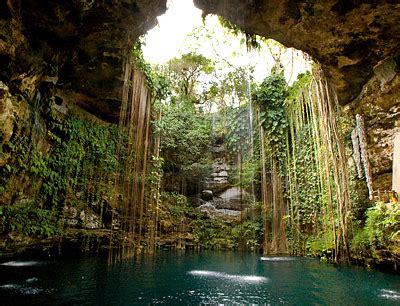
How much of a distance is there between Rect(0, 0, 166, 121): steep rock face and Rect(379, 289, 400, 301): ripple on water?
6689 mm

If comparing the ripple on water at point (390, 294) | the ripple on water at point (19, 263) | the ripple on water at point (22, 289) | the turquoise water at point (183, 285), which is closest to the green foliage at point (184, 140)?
the turquoise water at point (183, 285)

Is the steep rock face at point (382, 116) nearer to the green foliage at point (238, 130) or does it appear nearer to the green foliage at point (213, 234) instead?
the green foliage at point (238, 130)

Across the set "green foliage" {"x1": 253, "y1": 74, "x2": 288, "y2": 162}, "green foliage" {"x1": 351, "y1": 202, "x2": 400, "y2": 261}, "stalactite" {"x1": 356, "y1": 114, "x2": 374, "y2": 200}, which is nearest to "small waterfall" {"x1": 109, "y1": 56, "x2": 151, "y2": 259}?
"green foliage" {"x1": 253, "y1": 74, "x2": 288, "y2": 162}

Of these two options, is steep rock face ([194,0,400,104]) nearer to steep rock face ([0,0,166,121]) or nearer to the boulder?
steep rock face ([0,0,166,121])

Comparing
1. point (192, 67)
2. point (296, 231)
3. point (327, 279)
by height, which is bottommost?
point (327, 279)

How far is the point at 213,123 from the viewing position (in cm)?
1484

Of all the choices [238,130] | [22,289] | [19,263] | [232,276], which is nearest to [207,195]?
[238,130]

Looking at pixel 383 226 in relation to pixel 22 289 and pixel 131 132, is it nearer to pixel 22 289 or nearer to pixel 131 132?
pixel 22 289

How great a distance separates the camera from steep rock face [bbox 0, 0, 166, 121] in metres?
5.27

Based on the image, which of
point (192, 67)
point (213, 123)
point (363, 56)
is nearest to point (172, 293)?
point (363, 56)

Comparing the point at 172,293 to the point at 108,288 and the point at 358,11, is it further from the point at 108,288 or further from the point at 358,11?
the point at 358,11

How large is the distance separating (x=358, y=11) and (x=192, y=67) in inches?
405

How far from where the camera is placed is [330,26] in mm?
5891

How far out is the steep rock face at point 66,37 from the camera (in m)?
5.27
